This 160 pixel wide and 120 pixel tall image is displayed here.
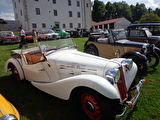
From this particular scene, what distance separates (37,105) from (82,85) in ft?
4.85

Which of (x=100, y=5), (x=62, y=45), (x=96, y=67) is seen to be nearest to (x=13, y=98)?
(x=62, y=45)

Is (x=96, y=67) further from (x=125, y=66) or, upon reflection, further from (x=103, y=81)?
(x=125, y=66)

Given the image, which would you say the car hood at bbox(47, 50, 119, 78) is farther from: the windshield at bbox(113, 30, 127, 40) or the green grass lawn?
Result: the windshield at bbox(113, 30, 127, 40)

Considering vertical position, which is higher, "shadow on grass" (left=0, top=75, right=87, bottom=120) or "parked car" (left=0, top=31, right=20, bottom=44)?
"parked car" (left=0, top=31, right=20, bottom=44)

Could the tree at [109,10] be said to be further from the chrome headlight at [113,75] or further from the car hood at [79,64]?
the chrome headlight at [113,75]

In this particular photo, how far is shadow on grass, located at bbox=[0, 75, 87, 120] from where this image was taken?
8.24ft

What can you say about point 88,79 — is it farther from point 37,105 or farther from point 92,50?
point 92,50

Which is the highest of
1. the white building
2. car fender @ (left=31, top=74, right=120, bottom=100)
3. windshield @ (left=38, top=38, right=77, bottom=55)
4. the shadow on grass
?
the white building

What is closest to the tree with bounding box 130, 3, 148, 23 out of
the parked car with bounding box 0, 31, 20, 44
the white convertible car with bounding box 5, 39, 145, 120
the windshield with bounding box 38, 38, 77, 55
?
the parked car with bounding box 0, 31, 20, 44

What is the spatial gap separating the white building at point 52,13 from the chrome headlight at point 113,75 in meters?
28.9

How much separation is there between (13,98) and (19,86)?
705 millimetres

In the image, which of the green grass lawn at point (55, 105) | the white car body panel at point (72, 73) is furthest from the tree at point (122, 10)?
the white car body panel at point (72, 73)

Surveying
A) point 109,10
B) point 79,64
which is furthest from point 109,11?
point 79,64

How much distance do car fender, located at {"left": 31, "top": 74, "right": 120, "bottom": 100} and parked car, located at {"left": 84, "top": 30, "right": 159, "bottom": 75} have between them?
2311mm
